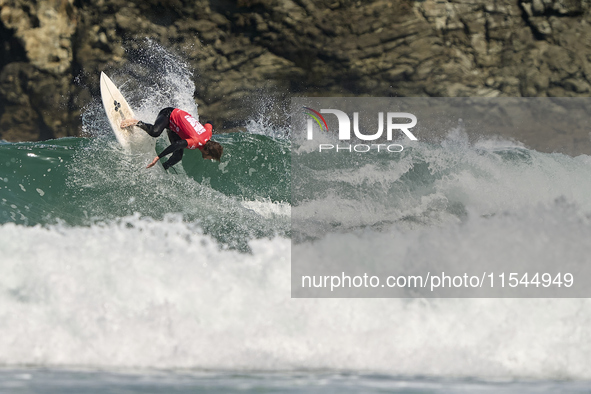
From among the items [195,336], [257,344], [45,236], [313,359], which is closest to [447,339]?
[313,359]

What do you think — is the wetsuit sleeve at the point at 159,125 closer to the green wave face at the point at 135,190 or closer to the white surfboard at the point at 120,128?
the white surfboard at the point at 120,128

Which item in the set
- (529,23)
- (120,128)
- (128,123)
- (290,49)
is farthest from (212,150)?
(529,23)

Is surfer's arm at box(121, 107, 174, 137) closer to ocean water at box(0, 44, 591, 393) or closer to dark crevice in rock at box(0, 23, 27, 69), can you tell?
ocean water at box(0, 44, 591, 393)

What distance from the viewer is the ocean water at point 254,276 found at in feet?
11.3

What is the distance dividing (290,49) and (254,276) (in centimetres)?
691

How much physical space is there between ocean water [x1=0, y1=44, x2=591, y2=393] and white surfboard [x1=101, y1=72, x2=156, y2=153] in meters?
0.18

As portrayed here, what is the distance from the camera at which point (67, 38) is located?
1012 cm

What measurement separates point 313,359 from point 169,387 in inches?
43.8

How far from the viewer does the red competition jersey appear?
5387 millimetres

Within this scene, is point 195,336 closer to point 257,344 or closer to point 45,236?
point 257,344

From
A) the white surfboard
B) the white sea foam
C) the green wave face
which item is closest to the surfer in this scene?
the white surfboard

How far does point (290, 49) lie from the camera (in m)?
10.3

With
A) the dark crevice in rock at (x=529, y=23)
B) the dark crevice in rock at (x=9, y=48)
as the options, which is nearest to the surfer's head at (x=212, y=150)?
the dark crevice in rock at (x=9, y=48)

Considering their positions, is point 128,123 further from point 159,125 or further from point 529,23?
point 529,23
